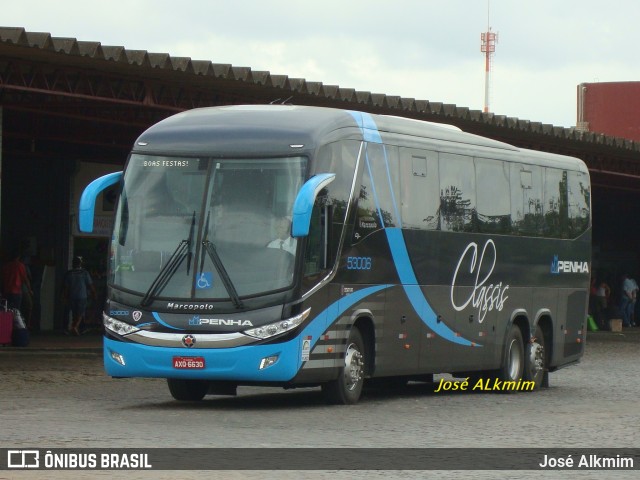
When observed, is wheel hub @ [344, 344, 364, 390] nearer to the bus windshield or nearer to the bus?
the bus

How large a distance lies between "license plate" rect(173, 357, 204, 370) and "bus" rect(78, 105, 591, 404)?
15mm

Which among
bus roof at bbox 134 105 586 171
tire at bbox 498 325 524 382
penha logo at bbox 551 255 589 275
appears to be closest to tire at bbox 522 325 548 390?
tire at bbox 498 325 524 382

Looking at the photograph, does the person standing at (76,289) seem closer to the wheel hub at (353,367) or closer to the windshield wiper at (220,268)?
the wheel hub at (353,367)

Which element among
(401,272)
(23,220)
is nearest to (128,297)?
(401,272)

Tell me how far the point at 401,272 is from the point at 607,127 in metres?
50.8

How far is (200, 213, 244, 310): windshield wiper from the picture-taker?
16.0 m

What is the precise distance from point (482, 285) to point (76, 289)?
13698mm

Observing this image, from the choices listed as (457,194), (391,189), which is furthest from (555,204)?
(391,189)

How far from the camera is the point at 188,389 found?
706 inches

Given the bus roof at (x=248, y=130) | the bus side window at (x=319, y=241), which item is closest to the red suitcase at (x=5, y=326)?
the bus roof at (x=248, y=130)

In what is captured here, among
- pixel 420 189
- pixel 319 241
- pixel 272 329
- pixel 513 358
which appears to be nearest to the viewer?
pixel 272 329

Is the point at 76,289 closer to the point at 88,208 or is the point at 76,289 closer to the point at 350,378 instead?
the point at 350,378

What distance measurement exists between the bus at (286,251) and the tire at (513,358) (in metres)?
1.44

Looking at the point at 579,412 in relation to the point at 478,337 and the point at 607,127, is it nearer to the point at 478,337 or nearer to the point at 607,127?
the point at 478,337
